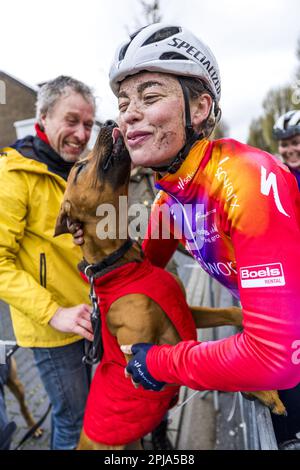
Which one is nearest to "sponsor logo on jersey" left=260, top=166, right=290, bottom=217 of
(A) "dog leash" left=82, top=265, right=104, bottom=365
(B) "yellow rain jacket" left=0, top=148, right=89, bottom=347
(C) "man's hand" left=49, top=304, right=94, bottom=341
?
(A) "dog leash" left=82, top=265, right=104, bottom=365

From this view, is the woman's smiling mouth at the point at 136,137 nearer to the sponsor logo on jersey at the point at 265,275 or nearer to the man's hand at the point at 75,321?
the sponsor logo on jersey at the point at 265,275

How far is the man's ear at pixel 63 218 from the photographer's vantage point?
198 cm

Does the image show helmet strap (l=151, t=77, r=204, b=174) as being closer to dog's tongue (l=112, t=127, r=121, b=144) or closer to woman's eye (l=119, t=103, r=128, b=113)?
woman's eye (l=119, t=103, r=128, b=113)

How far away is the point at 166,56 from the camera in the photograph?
150cm

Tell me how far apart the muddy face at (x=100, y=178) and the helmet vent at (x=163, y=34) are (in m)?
0.47

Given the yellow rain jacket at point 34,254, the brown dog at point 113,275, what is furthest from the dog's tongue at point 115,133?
the yellow rain jacket at point 34,254

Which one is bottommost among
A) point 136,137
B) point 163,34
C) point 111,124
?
point 136,137

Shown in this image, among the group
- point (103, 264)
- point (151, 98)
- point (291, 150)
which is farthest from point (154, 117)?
point (291, 150)

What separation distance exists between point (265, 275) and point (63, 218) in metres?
1.24

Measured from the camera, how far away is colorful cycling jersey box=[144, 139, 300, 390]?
1.20 metres

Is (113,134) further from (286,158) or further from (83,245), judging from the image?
(286,158)

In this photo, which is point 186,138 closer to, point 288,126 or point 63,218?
point 63,218

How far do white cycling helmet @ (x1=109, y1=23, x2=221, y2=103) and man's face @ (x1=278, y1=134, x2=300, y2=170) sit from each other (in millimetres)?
2539

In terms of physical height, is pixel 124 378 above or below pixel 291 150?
below
